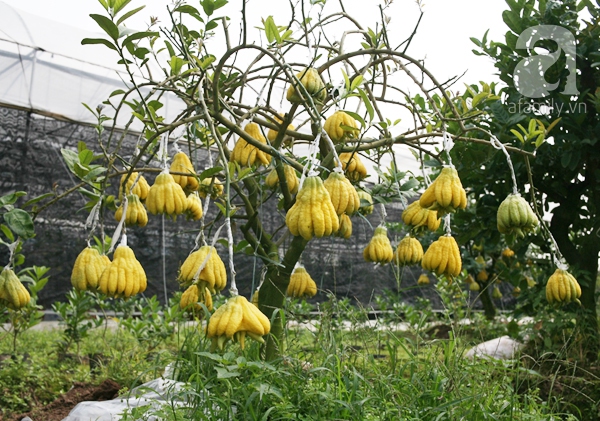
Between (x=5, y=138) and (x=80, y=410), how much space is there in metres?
5.26

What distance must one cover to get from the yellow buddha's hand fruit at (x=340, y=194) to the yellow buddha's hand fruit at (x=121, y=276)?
1.53ft

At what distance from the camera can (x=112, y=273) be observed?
1319 millimetres

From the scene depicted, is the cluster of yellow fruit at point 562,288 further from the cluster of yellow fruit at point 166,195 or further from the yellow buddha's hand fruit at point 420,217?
the cluster of yellow fruit at point 166,195

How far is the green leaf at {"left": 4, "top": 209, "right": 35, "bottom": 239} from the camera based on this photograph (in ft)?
4.72

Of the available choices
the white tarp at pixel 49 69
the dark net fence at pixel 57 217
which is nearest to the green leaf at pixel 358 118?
the dark net fence at pixel 57 217

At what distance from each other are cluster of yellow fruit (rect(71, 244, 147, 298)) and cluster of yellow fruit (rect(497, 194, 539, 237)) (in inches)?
38.8

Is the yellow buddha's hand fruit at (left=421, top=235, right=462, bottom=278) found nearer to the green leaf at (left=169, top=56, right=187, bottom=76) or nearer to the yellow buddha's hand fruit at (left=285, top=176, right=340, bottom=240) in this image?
the yellow buddha's hand fruit at (left=285, top=176, right=340, bottom=240)

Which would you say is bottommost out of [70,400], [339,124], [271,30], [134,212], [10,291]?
[70,400]

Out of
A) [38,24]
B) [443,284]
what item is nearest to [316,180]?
[443,284]

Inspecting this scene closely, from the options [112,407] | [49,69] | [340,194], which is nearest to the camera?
[340,194]

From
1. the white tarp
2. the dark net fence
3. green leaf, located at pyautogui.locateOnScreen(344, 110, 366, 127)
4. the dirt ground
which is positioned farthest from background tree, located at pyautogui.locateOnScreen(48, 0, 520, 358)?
the white tarp

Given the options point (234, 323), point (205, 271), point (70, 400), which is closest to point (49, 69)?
point (70, 400)

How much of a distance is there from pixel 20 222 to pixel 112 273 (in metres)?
0.32

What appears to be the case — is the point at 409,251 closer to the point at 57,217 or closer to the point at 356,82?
the point at 356,82
